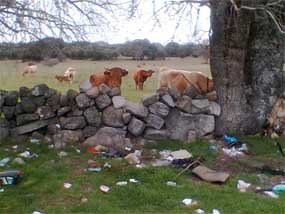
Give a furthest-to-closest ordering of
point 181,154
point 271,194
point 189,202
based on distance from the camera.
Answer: point 181,154
point 271,194
point 189,202

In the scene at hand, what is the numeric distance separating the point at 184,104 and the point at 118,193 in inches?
125

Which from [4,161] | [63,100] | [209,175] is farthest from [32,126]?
[209,175]

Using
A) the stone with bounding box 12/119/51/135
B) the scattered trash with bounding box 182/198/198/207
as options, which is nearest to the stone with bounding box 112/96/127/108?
the stone with bounding box 12/119/51/135

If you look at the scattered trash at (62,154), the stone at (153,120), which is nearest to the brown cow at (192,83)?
the stone at (153,120)

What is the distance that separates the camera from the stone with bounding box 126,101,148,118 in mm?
8828

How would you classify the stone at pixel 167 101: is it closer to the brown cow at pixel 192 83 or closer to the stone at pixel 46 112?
Result: the brown cow at pixel 192 83

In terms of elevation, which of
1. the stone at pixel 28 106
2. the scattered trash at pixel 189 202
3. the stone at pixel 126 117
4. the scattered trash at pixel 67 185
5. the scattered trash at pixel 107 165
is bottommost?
the scattered trash at pixel 189 202

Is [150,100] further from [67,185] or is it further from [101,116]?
[67,185]

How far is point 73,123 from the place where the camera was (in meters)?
8.84

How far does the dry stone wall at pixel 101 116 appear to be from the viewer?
878 centimetres

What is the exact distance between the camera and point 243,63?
940 centimetres

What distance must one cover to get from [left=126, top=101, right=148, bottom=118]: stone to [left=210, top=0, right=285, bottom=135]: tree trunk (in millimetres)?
1409

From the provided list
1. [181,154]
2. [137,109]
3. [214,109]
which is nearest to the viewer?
[181,154]

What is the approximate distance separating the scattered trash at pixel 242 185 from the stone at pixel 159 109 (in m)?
2.51
